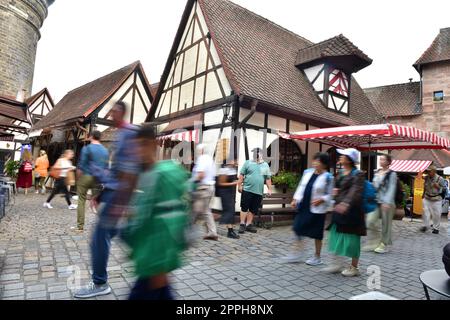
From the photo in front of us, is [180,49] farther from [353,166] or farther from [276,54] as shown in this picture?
[353,166]

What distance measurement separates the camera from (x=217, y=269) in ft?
12.9

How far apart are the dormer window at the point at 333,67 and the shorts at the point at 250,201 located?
5.93 metres

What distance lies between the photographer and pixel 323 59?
10.8 m

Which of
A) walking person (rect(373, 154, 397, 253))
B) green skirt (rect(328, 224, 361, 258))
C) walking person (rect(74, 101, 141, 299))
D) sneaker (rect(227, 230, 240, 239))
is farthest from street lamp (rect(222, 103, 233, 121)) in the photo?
walking person (rect(74, 101, 141, 299))

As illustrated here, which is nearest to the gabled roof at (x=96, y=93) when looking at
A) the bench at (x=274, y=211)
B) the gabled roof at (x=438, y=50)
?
the bench at (x=274, y=211)

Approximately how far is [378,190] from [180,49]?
9053 millimetres

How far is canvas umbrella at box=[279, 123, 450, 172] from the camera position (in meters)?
6.23

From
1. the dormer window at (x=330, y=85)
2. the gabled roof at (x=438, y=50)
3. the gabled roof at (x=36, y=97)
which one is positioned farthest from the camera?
the gabled roof at (x=36, y=97)

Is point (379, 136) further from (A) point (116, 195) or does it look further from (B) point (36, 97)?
(B) point (36, 97)

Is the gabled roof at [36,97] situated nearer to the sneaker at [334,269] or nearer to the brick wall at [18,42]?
the brick wall at [18,42]

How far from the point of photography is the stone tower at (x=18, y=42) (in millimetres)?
22828

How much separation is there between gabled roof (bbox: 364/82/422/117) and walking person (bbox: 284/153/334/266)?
22.3 m

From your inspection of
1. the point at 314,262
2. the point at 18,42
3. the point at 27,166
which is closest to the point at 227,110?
the point at 314,262
